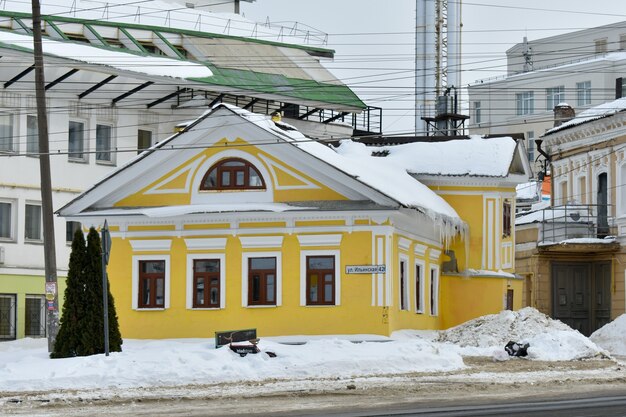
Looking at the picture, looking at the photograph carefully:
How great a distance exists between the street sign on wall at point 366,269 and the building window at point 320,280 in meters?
0.57

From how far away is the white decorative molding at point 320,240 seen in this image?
3912cm

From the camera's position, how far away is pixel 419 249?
42.3 m

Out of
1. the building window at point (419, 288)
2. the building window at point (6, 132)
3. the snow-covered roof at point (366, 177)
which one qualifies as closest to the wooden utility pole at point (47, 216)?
the snow-covered roof at point (366, 177)

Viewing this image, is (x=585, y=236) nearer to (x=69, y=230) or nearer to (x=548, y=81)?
(x=69, y=230)

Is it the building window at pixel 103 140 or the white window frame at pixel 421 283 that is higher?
the building window at pixel 103 140

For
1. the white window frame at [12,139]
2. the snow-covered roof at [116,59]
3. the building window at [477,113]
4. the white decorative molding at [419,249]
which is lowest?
the white decorative molding at [419,249]

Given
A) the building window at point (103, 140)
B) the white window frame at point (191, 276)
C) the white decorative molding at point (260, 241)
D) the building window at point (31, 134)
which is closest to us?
the white decorative molding at point (260, 241)

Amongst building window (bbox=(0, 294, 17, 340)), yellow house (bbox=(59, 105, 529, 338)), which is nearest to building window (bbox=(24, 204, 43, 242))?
building window (bbox=(0, 294, 17, 340))

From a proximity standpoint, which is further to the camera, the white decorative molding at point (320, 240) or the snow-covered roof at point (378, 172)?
the snow-covered roof at point (378, 172)

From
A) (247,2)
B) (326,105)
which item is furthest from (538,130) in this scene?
(326,105)

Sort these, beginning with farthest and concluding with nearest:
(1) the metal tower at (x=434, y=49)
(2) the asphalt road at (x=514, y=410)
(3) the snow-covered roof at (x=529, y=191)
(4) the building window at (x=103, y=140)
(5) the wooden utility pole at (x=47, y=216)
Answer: (1) the metal tower at (x=434, y=49) → (3) the snow-covered roof at (x=529, y=191) → (4) the building window at (x=103, y=140) → (5) the wooden utility pole at (x=47, y=216) → (2) the asphalt road at (x=514, y=410)

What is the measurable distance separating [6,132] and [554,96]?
1974 inches

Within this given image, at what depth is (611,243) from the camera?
173 feet

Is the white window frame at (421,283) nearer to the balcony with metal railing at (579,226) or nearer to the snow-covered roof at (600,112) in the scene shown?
the balcony with metal railing at (579,226)
